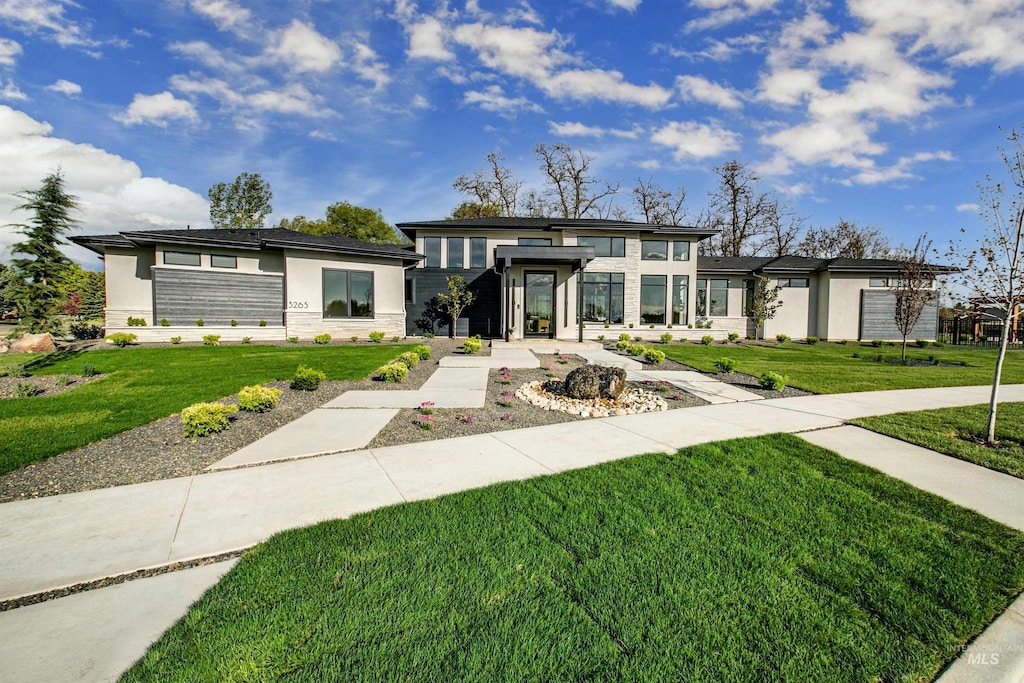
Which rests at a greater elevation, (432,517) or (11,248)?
(11,248)

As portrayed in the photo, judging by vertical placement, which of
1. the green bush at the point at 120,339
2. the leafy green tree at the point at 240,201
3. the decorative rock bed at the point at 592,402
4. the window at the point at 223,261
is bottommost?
the decorative rock bed at the point at 592,402

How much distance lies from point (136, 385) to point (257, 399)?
3.85 metres

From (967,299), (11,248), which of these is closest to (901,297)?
(967,299)

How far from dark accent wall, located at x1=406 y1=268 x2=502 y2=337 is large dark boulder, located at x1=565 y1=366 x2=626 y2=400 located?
12.7 meters

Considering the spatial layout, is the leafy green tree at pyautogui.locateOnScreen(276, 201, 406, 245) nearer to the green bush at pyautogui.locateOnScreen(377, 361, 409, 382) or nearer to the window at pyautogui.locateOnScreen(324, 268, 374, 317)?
the window at pyautogui.locateOnScreen(324, 268, 374, 317)

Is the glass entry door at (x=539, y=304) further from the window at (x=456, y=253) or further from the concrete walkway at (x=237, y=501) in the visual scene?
the concrete walkway at (x=237, y=501)

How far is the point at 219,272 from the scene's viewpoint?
16.4m

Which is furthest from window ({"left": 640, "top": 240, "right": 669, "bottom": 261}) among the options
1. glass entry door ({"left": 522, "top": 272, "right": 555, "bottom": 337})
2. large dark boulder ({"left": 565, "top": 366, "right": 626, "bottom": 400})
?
large dark boulder ({"left": 565, "top": 366, "right": 626, "bottom": 400})

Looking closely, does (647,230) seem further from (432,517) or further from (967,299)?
(432,517)

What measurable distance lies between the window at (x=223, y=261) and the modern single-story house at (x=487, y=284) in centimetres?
4

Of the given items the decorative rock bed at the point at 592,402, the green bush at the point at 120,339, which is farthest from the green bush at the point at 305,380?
the green bush at the point at 120,339

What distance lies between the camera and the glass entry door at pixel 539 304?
18.8 metres

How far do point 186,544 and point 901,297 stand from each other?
20055mm

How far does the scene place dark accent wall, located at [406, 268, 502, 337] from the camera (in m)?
19.9
